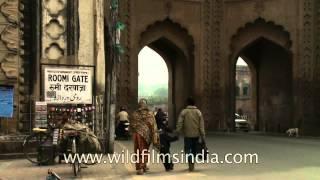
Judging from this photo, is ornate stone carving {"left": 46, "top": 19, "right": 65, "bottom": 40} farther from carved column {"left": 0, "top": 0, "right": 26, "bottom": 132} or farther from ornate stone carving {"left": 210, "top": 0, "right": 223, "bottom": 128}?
ornate stone carving {"left": 210, "top": 0, "right": 223, "bottom": 128}

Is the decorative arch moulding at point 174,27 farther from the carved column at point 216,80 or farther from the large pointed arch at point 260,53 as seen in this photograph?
the large pointed arch at point 260,53

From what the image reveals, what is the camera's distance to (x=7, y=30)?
43.7 feet

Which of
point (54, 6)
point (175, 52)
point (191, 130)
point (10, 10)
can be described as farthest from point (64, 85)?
point (175, 52)

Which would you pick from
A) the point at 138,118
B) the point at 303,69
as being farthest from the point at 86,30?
the point at 303,69

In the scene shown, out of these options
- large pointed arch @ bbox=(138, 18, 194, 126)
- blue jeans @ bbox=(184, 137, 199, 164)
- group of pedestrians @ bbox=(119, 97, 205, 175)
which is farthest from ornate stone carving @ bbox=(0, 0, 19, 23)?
large pointed arch @ bbox=(138, 18, 194, 126)

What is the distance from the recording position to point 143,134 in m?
10.9

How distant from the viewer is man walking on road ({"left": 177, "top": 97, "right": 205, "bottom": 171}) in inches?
445

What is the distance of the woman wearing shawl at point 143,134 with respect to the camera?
10852mm

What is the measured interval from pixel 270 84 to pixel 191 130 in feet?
77.1

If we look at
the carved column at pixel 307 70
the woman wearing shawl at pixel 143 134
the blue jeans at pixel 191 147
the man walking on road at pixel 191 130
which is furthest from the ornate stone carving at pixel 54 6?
the carved column at pixel 307 70

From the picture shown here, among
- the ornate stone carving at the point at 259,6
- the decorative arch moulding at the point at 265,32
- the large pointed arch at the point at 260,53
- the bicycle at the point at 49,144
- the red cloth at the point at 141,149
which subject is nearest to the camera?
the bicycle at the point at 49,144

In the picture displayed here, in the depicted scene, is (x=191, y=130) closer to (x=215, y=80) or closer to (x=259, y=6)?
(x=215, y=80)

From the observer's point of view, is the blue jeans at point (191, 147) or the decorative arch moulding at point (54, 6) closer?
the blue jeans at point (191, 147)

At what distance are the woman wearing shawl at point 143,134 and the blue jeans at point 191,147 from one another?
635mm
